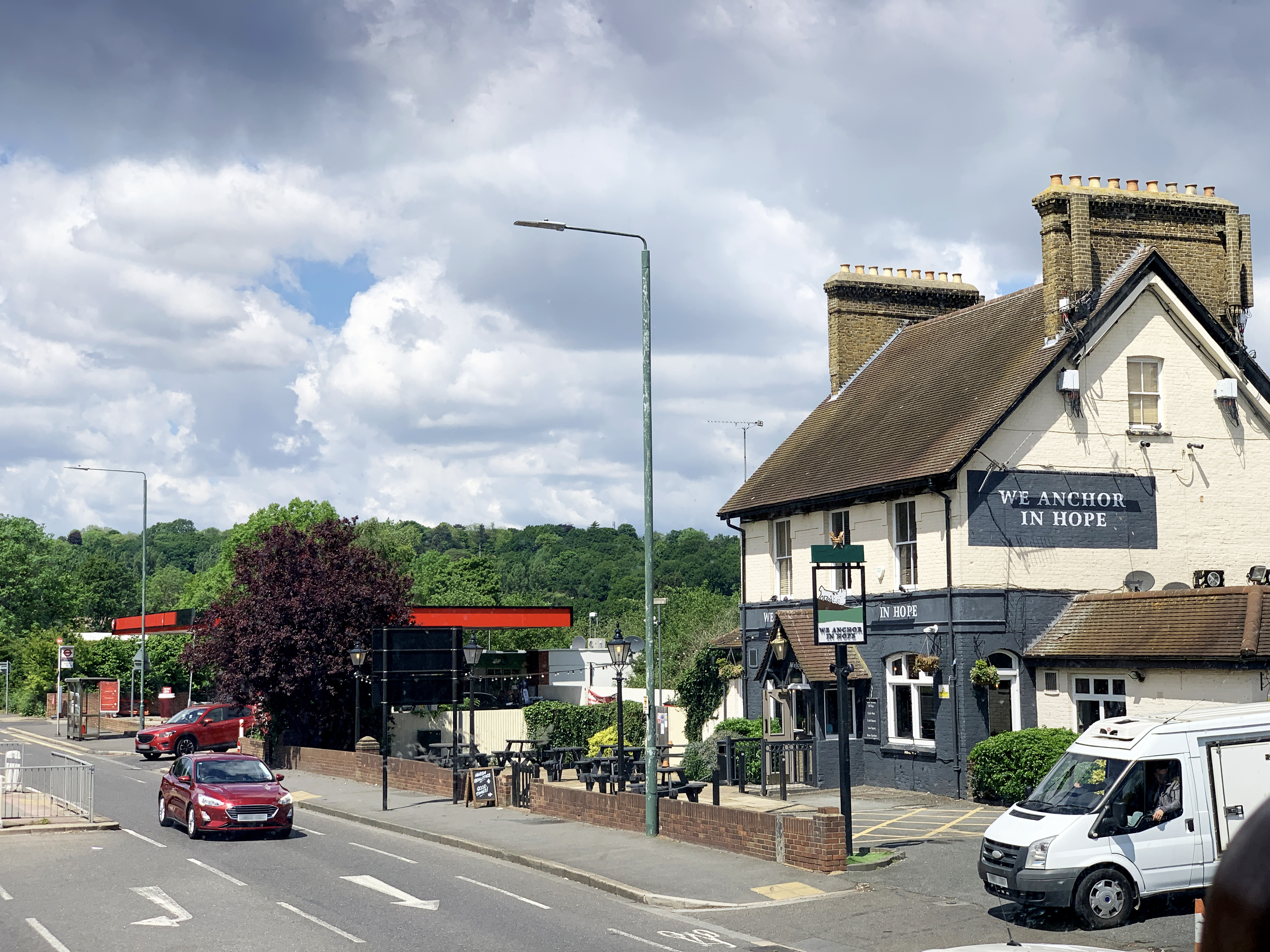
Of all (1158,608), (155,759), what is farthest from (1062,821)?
(155,759)

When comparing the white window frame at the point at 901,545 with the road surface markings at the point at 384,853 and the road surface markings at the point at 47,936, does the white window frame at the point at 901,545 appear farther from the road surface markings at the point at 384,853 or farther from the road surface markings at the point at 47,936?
the road surface markings at the point at 47,936

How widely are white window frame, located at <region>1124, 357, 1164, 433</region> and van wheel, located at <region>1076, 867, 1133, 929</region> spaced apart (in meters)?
15.5

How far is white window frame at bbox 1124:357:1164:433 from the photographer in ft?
91.1

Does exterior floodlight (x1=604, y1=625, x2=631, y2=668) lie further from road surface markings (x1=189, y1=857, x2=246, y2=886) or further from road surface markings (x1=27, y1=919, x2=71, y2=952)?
road surface markings (x1=27, y1=919, x2=71, y2=952)

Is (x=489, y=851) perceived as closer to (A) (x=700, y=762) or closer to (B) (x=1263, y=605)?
(A) (x=700, y=762)

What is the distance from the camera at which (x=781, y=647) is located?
29.8 m

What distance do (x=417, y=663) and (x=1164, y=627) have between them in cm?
1552

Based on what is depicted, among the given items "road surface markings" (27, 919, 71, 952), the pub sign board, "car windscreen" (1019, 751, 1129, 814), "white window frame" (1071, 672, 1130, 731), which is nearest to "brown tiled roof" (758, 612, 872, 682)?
the pub sign board

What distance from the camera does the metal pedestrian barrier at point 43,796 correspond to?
23750 mm

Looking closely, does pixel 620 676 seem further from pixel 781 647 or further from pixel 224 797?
pixel 224 797

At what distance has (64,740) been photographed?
49781mm

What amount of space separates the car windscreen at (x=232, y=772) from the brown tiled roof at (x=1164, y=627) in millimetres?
15214

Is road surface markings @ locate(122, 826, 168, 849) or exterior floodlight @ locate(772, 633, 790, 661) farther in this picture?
exterior floodlight @ locate(772, 633, 790, 661)

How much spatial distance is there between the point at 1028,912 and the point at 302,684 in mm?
27131
